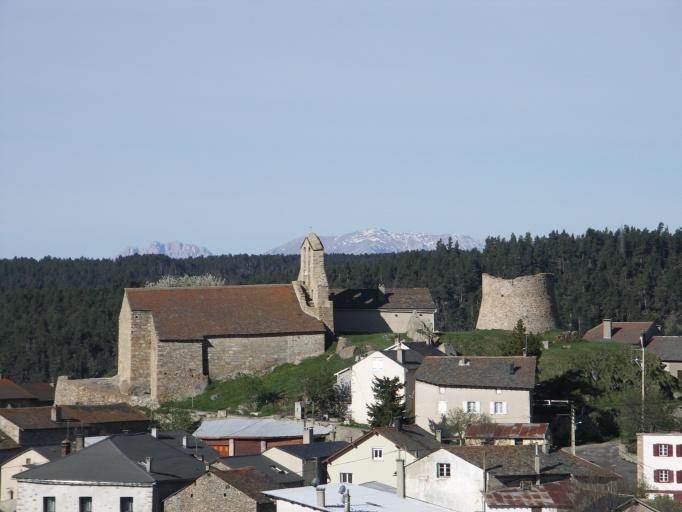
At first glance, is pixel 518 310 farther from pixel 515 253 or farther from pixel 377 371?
pixel 515 253

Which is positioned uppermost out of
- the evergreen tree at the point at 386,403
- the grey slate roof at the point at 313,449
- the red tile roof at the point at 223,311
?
the red tile roof at the point at 223,311

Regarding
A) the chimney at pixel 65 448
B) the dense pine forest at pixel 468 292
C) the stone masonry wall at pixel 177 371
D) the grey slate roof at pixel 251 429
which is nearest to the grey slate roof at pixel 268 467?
the chimney at pixel 65 448

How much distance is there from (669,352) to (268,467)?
3301 centimetres

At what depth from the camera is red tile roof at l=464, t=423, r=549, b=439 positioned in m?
58.0

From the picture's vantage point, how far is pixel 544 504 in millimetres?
44125

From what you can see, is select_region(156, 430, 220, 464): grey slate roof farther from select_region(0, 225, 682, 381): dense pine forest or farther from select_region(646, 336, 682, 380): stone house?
select_region(0, 225, 682, 381): dense pine forest

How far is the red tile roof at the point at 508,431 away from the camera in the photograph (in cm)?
5803

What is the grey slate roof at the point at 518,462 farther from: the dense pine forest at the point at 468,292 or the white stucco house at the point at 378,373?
the dense pine forest at the point at 468,292

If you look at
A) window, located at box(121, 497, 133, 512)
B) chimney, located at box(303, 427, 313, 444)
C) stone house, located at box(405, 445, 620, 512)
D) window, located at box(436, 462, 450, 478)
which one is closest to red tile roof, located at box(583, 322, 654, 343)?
chimney, located at box(303, 427, 313, 444)

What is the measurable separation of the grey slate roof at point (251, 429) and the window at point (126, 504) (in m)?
13.5

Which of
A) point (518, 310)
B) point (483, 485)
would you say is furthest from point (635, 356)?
point (483, 485)

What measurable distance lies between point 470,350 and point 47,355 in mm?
67386

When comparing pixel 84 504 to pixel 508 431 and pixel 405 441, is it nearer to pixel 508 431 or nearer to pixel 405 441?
pixel 405 441

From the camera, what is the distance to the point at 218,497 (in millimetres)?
46750
